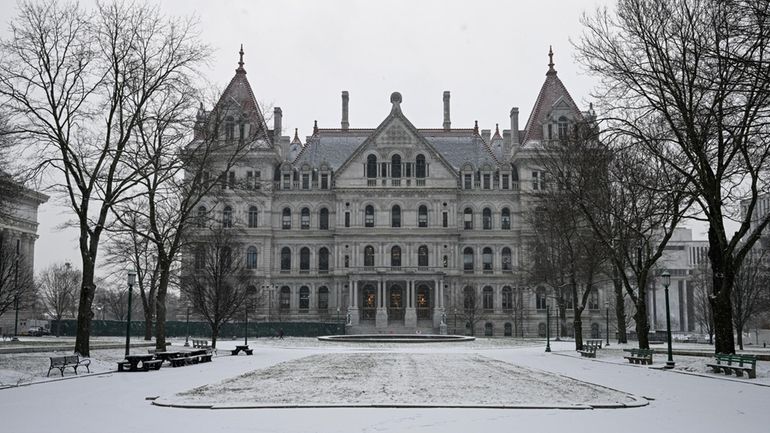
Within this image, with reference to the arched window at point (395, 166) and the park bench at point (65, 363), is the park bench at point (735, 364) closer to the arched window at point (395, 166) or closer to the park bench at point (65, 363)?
the park bench at point (65, 363)

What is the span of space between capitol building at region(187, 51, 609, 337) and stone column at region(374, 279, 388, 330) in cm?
19

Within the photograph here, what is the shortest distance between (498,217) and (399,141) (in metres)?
12.3

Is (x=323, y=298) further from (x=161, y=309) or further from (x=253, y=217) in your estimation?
(x=161, y=309)

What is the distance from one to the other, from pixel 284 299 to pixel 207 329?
13.0m

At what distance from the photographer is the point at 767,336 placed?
177 feet

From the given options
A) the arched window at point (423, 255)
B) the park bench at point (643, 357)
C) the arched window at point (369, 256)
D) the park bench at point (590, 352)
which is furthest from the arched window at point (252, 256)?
the park bench at point (643, 357)

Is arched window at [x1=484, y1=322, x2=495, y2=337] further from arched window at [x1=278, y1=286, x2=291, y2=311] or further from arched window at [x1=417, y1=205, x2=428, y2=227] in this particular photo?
arched window at [x1=278, y1=286, x2=291, y2=311]

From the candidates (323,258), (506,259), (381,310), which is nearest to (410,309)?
(381,310)

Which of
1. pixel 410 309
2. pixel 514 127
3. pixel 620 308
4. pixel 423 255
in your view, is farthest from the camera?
pixel 514 127

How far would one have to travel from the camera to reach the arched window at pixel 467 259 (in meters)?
71.1

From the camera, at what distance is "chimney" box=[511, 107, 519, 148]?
72688 mm

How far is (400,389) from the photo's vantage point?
16375 mm

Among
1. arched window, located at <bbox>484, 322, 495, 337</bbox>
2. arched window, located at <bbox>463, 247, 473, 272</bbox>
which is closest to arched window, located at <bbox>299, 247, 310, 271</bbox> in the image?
arched window, located at <bbox>463, 247, 473, 272</bbox>

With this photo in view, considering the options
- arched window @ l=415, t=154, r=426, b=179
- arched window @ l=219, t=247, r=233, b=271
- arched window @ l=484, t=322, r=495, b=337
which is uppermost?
arched window @ l=415, t=154, r=426, b=179
